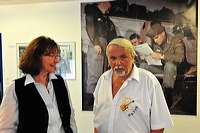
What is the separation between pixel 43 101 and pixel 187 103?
2.21 meters

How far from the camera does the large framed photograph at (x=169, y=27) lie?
2609 millimetres

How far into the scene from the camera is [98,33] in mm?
2889

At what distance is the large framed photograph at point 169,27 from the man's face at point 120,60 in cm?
131

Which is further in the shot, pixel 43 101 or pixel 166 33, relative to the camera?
pixel 166 33

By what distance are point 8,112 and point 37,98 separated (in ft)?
0.72

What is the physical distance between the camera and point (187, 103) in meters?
2.66

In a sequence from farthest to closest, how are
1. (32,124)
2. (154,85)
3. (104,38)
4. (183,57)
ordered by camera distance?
(104,38) → (183,57) → (154,85) → (32,124)

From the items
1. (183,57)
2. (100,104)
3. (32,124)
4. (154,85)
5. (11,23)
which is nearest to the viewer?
(32,124)

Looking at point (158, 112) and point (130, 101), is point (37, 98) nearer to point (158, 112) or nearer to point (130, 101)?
point (130, 101)

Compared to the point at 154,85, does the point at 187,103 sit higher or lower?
lower

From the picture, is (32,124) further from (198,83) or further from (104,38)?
(198,83)

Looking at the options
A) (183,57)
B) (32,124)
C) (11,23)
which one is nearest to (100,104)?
(32,124)

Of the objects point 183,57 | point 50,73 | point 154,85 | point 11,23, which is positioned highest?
point 11,23

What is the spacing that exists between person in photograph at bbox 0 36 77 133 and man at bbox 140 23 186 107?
1.70 metres
